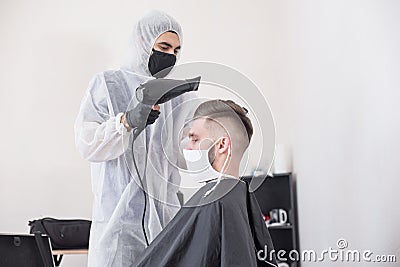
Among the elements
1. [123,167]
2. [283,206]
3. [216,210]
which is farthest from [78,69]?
[216,210]

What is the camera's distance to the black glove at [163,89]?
139cm

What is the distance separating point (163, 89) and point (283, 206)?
2035 mm

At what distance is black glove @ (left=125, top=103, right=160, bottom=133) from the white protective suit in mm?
52

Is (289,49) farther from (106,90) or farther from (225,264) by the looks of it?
(225,264)

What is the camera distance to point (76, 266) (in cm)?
328

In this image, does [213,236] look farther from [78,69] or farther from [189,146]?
[78,69]

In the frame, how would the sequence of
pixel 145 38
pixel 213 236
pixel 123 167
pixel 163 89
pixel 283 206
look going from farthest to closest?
pixel 283 206 < pixel 145 38 < pixel 123 167 < pixel 163 89 < pixel 213 236

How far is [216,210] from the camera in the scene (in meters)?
1.34

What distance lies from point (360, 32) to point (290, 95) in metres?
1.36

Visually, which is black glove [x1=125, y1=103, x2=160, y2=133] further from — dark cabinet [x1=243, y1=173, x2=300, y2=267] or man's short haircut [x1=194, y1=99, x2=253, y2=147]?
dark cabinet [x1=243, y1=173, x2=300, y2=267]

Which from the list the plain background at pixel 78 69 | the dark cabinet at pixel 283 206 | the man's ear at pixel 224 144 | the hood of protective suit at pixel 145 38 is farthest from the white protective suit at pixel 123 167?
the dark cabinet at pixel 283 206

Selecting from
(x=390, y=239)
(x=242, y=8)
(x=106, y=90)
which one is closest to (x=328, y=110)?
(x=390, y=239)

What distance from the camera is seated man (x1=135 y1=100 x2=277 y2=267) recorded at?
1.30 metres

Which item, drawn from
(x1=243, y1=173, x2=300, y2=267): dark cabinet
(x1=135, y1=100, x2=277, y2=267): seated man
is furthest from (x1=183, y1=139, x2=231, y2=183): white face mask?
(x1=243, y1=173, x2=300, y2=267): dark cabinet
